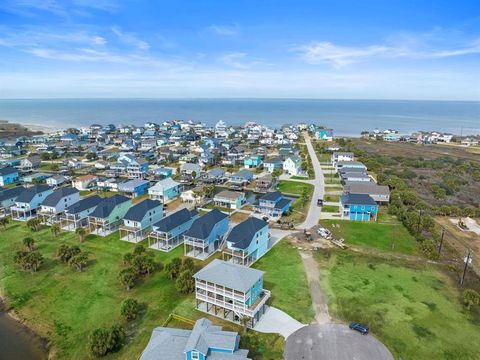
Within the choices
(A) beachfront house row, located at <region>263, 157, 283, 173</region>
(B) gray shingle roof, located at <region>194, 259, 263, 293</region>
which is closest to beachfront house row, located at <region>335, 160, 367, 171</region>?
(A) beachfront house row, located at <region>263, 157, 283, 173</region>

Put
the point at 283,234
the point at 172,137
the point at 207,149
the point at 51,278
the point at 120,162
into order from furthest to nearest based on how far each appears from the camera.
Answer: the point at 172,137 < the point at 207,149 < the point at 120,162 < the point at 283,234 < the point at 51,278

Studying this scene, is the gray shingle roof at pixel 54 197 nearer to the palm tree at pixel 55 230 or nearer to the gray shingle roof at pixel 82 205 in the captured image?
the gray shingle roof at pixel 82 205

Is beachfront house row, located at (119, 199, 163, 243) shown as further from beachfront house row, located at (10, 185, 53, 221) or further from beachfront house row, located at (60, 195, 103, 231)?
beachfront house row, located at (10, 185, 53, 221)

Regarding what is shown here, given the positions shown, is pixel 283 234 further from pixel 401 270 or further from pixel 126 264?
pixel 126 264

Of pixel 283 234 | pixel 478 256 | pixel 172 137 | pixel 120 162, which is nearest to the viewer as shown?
pixel 478 256

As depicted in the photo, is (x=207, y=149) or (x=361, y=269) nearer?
(x=361, y=269)

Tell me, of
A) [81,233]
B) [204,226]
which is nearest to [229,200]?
[204,226]

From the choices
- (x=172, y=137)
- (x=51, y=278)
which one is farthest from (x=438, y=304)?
(x=172, y=137)

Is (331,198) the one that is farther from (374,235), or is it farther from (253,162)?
(253,162)
